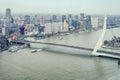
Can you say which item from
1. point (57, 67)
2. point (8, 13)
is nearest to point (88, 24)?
point (8, 13)

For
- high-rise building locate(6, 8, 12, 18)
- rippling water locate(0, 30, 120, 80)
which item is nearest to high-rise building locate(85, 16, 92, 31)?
high-rise building locate(6, 8, 12, 18)

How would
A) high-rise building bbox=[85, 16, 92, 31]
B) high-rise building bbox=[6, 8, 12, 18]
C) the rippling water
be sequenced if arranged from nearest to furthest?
the rippling water < high-rise building bbox=[6, 8, 12, 18] < high-rise building bbox=[85, 16, 92, 31]

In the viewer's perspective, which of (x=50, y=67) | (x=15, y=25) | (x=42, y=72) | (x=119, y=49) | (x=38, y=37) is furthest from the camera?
(x=15, y=25)

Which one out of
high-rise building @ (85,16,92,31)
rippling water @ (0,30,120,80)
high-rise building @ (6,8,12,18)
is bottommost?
rippling water @ (0,30,120,80)

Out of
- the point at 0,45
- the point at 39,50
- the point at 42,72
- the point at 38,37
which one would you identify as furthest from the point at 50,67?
the point at 38,37

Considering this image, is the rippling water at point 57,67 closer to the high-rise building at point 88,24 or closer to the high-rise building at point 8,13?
the high-rise building at point 8,13

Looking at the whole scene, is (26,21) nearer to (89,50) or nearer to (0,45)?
(0,45)

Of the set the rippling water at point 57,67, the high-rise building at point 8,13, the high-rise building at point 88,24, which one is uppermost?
the high-rise building at point 8,13

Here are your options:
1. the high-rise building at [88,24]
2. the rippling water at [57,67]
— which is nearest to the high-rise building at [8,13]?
the high-rise building at [88,24]

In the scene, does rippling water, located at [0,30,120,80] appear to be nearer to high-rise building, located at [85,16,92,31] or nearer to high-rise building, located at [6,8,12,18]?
high-rise building, located at [6,8,12,18]
